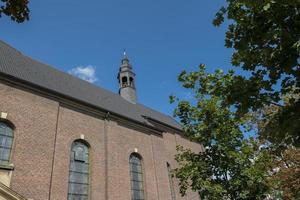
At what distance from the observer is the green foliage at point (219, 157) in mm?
10289

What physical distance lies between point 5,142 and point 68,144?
125 inches

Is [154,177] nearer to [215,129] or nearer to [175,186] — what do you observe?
[175,186]

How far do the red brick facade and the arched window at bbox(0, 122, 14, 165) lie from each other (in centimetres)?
22

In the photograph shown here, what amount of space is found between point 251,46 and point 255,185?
6461mm

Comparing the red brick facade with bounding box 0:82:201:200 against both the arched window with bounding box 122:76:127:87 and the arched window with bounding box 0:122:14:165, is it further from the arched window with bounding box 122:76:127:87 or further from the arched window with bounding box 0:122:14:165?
the arched window with bounding box 122:76:127:87

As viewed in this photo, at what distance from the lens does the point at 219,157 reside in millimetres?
10883

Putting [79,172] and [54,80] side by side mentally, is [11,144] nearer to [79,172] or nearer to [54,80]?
[79,172]

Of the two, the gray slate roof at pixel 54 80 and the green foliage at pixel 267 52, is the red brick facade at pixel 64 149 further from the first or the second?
the green foliage at pixel 267 52

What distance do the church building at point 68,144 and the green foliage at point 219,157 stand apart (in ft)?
19.0

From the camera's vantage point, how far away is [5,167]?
38.9 feet

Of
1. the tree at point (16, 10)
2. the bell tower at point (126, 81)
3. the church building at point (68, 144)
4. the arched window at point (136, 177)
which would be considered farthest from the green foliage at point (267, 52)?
the bell tower at point (126, 81)

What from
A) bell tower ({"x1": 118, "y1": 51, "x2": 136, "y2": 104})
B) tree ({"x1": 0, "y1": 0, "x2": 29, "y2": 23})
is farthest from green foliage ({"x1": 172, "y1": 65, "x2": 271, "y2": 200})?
bell tower ({"x1": 118, "y1": 51, "x2": 136, "y2": 104})

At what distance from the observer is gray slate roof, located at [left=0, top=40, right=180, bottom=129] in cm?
1587

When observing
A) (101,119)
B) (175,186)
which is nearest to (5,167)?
(101,119)
